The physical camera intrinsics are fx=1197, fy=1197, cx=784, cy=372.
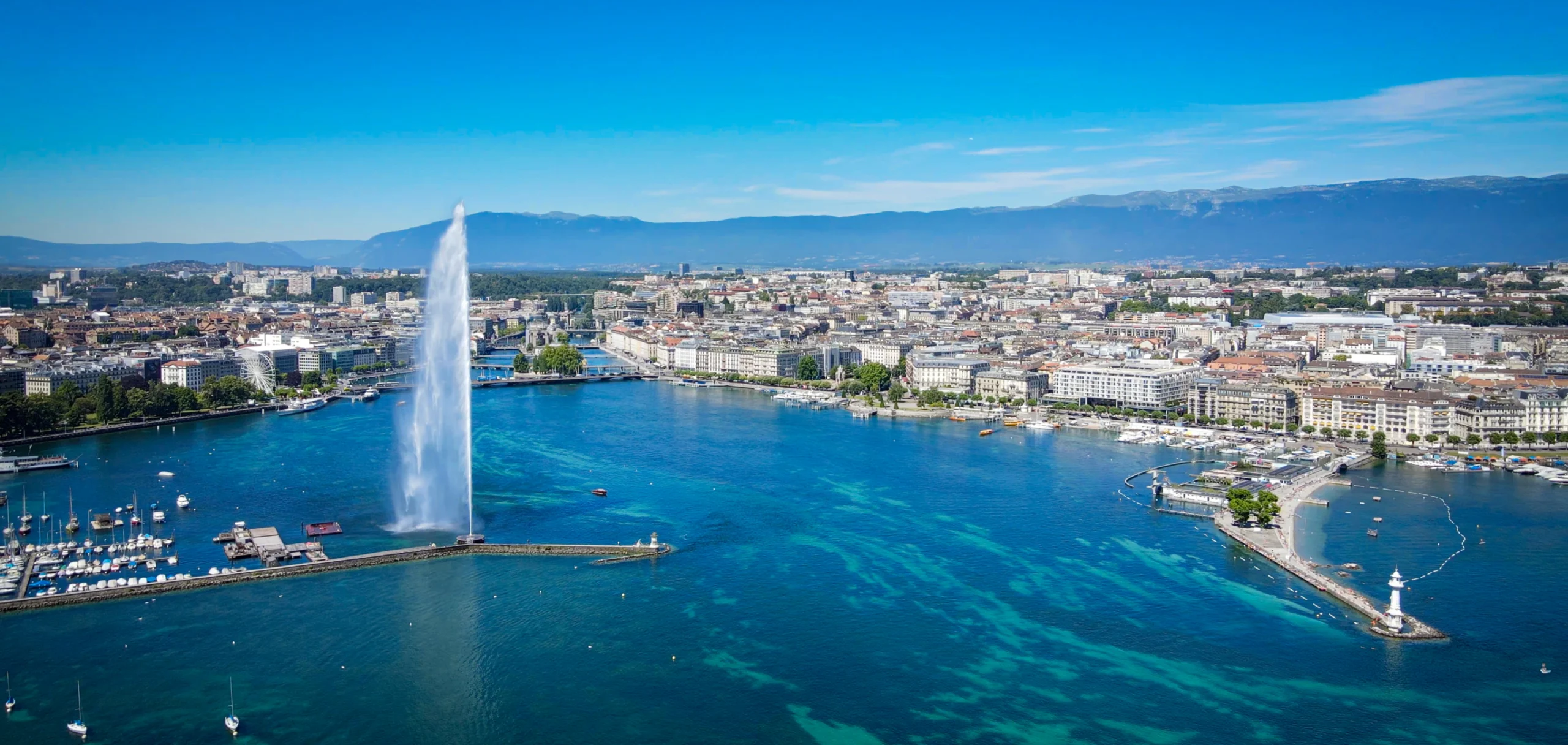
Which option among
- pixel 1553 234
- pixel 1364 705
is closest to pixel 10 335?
pixel 1364 705

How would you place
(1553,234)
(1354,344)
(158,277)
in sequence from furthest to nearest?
(1553,234), (158,277), (1354,344)

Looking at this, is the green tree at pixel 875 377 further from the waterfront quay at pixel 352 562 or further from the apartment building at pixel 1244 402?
the waterfront quay at pixel 352 562

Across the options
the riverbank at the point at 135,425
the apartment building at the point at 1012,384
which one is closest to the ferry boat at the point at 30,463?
the riverbank at the point at 135,425

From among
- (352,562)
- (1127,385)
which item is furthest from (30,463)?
(1127,385)

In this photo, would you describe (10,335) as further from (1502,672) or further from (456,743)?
(1502,672)

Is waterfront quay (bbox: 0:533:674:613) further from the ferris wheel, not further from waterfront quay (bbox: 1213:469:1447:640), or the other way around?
the ferris wheel

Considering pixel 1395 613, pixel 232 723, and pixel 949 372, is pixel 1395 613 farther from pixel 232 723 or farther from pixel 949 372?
pixel 949 372
